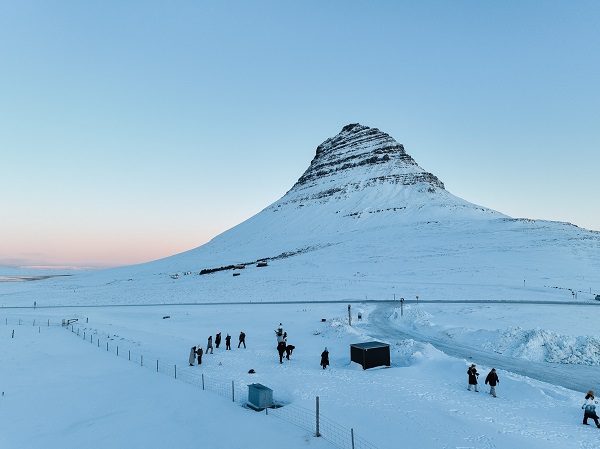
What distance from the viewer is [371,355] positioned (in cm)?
2091

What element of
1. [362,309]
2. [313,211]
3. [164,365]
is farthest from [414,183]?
[164,365]

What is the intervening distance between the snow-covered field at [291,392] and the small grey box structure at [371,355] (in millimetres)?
494

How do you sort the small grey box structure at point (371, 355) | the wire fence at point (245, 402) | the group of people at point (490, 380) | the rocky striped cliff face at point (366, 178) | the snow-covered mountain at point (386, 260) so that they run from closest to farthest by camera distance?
the wire fence at point (245, 402)
the group of people at point (490, 380)
the small grey box structure at point (371, 355)
the snow-covered mountain at point (386, 260)
the rocky striped cliff face at point (366, 178)

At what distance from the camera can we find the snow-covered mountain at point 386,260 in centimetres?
5606

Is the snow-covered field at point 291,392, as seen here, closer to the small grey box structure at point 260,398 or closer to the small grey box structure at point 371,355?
the small grey box structure at point 260,398

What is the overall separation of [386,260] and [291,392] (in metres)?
61.6

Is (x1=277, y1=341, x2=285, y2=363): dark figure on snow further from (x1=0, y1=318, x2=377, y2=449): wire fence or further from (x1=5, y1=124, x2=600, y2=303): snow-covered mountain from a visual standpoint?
(x1=5, y1=124, x2=600, y2=303): snow-covered mountain

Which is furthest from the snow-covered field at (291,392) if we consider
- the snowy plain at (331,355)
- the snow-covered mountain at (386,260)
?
the snow-covered mountain at (386,260)

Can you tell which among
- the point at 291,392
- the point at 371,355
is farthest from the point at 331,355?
the point at 291,392

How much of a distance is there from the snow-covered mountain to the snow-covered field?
22149mm

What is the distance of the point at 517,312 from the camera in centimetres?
3522

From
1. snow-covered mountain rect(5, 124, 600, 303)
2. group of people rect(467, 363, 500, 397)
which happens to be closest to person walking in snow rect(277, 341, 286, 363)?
group of people rect(467, 363, 500, 397)

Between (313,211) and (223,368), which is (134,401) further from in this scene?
(313,211)

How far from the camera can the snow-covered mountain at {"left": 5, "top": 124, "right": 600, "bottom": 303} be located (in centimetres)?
5606
